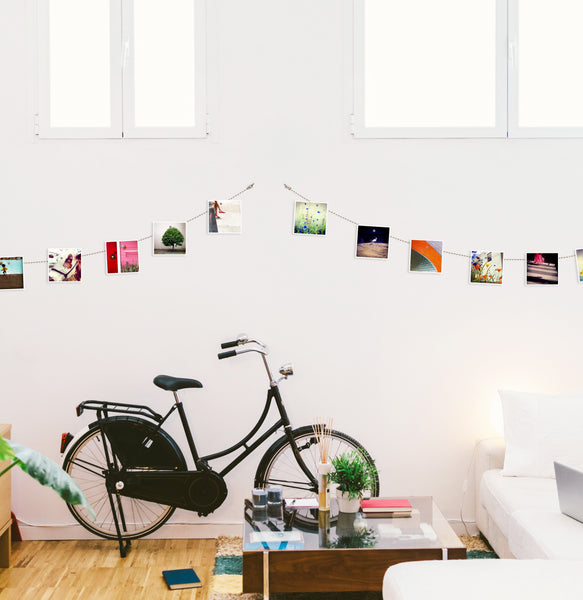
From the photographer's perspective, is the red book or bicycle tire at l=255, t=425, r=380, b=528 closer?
the red book

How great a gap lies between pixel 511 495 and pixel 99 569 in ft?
6.20

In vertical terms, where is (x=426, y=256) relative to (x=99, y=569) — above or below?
above

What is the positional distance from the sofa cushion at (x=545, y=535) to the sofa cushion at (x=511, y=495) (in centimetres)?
8

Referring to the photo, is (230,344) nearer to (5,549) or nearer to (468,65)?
(5,549)

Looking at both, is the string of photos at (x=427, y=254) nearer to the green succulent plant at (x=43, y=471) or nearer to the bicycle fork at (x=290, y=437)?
the bicycle fork at (x=290, y=437)

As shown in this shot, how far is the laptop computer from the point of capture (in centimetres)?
216

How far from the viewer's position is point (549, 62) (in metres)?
3.35

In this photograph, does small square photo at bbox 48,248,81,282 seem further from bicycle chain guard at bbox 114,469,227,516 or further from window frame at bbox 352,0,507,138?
window frame at bbox 352,0,507,138

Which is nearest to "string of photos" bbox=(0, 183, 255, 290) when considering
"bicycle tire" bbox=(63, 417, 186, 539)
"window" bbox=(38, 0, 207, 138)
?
"window" bbox=(38, 0, 207, 138)

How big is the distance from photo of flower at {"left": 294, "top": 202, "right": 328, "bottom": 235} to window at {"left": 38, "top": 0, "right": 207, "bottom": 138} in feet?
2.33

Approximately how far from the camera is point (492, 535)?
115 inches

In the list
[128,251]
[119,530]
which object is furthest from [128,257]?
[119,530]

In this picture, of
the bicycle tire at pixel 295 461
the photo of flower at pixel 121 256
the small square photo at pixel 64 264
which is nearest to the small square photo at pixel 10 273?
the small square photo at pixel 64 264

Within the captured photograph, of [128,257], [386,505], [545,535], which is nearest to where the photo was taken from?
[545,535]
